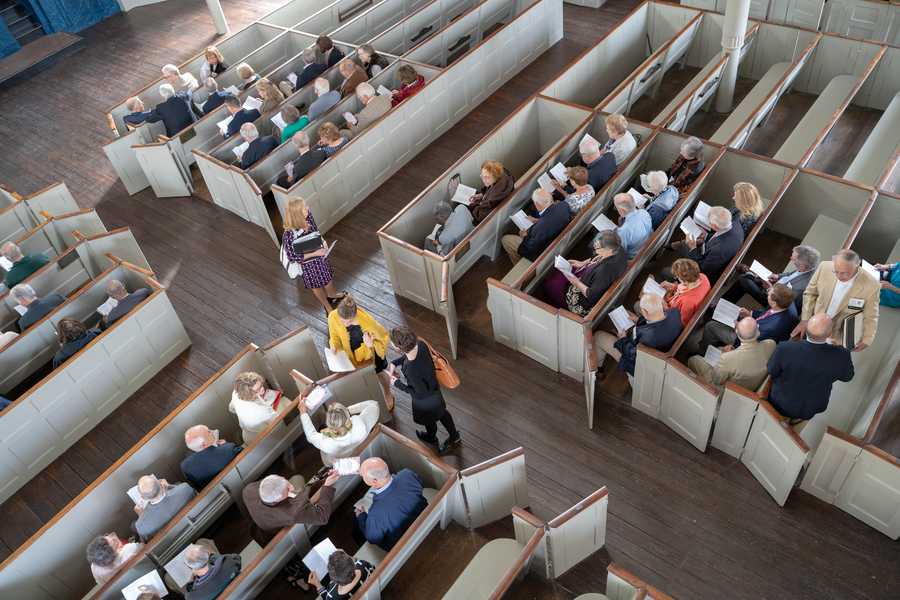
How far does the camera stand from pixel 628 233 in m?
7.13

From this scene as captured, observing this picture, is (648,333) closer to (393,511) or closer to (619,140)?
(393,511)

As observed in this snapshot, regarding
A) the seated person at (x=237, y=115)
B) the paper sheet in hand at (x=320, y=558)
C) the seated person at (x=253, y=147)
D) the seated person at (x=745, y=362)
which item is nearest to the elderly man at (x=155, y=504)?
the paper sheet in hand at (x=320, y=558)

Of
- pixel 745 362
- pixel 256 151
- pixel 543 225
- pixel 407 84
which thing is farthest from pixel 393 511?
pixel 407 84

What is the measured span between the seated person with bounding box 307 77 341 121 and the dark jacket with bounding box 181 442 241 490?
536cm

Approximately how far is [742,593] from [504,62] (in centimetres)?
862

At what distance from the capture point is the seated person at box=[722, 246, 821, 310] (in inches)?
249

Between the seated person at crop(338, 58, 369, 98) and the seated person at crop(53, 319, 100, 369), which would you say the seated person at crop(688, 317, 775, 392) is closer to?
the seated person at crop(53, 319, 100, 369)

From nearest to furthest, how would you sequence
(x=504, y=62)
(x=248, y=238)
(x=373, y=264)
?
(x=373, y=264) → (x=248, y=238) → (x=504, y=62)

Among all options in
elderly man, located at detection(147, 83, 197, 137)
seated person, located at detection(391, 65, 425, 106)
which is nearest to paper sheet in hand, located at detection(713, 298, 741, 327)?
seated person, located at detection(391, 65, 425, 106)

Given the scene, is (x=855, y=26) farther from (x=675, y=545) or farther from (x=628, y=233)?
(x=675, y=545)

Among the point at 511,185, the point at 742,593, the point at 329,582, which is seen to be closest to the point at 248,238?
the point at 511,185

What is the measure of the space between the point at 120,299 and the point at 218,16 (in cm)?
897

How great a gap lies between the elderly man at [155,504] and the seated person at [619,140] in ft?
19.1

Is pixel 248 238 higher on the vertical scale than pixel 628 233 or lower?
lower
